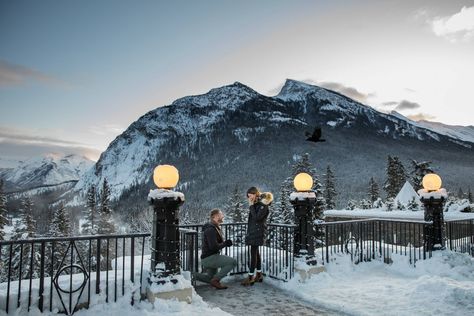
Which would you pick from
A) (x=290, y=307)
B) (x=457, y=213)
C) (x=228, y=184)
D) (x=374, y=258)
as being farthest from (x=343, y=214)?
(x=228, y=184)

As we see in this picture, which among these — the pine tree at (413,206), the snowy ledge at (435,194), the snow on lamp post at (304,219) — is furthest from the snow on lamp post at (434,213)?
the pine tree at (413,206)

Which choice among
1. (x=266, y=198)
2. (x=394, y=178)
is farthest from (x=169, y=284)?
(x=394, y=178)

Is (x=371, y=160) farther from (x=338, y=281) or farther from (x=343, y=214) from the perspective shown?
(x=338, y=281)

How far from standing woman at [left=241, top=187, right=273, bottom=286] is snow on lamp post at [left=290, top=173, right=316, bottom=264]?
0.89m

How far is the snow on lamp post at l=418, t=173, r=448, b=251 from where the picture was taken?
9.55 meters

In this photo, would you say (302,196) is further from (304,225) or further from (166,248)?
(166,248)

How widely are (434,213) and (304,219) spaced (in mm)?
4185

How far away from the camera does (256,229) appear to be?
7574 mm

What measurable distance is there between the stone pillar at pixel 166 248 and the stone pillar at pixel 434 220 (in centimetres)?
698

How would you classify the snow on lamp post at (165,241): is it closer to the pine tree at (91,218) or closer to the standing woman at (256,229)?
the standing woman at (256,229)

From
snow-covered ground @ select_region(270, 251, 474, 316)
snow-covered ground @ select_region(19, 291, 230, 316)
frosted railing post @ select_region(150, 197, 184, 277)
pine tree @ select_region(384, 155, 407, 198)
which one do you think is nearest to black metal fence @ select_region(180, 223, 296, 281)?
snow-covered ground @ select_region(270, 251, 474, 316)

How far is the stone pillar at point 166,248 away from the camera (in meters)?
5.93

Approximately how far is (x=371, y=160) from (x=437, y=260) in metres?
181

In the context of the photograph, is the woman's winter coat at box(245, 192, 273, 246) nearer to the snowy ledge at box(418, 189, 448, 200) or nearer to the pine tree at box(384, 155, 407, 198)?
the snowy ledge at box(418, 189, 448, 200)
